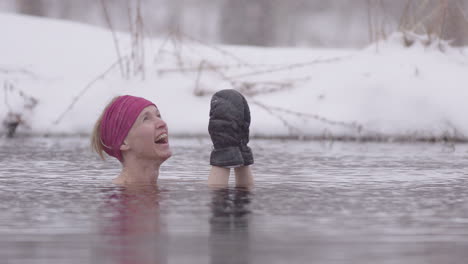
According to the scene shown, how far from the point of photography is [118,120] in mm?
6812

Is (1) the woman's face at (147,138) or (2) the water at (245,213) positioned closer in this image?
(2) the water at (245,213)

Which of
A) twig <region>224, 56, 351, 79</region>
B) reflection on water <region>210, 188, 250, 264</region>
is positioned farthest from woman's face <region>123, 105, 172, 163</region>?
twig <region>224, 56, 351, 79</region>

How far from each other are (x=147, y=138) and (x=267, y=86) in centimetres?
622

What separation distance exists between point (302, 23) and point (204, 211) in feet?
118

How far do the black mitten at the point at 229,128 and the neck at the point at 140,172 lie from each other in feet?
1.64

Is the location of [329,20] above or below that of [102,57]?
above

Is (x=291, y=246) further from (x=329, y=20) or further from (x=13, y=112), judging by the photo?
(x=329, y=20)

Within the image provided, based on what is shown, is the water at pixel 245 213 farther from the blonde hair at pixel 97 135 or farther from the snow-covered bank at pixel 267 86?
the snow-covered bank at pixel 267 86

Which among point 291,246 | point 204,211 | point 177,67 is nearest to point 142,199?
point 204,211

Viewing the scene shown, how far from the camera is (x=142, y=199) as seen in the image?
19.4 ft

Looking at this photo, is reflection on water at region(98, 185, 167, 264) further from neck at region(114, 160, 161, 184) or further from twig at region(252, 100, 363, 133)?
twig at region(252, 100, 363, 133)

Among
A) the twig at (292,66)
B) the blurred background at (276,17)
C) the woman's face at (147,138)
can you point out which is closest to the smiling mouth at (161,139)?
the woman's face at (147,138)

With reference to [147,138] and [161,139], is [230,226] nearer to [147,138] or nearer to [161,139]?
[147,138]

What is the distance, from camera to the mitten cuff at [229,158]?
6.45 m
